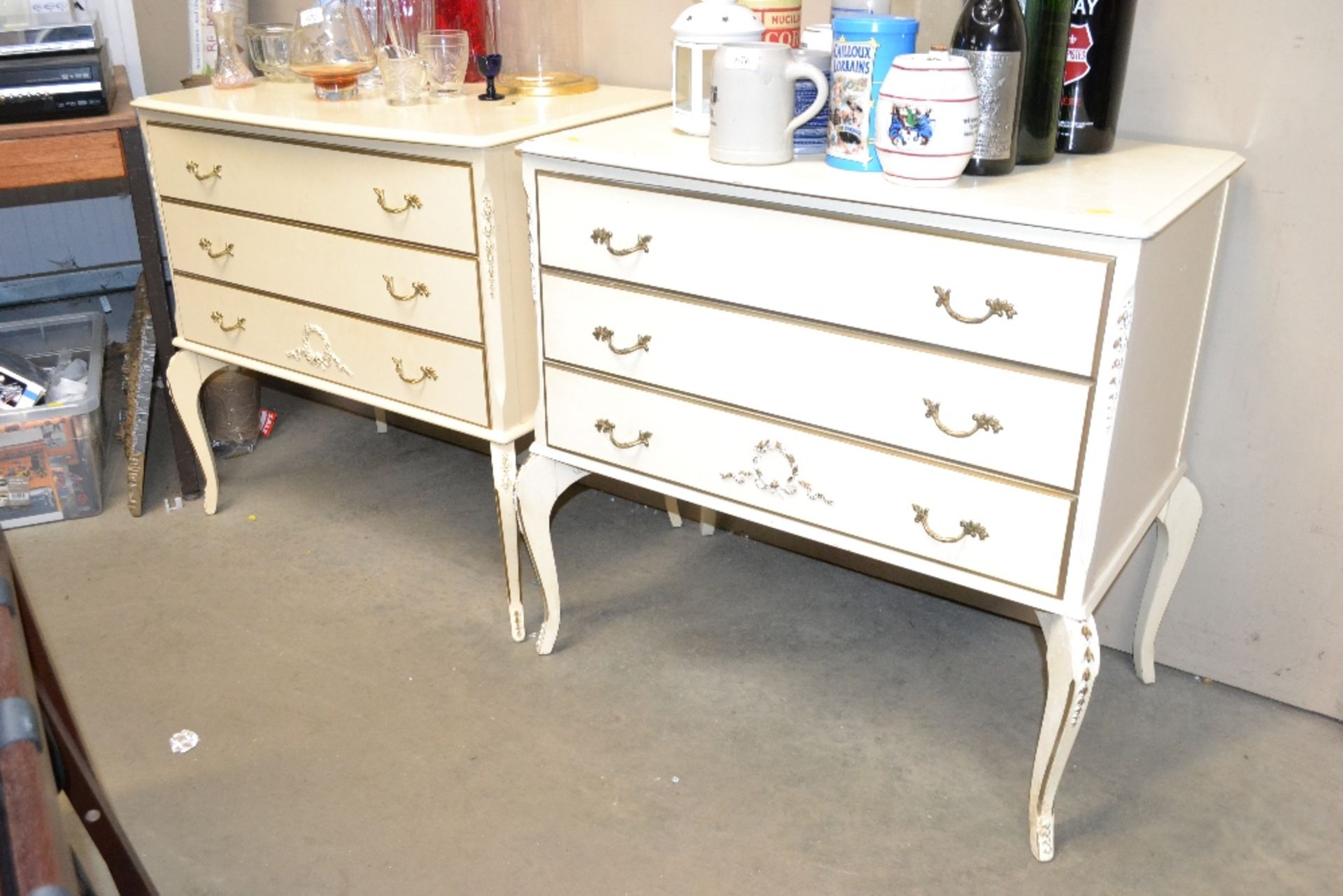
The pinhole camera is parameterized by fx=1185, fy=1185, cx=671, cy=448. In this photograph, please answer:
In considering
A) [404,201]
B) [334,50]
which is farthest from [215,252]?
[404,201]

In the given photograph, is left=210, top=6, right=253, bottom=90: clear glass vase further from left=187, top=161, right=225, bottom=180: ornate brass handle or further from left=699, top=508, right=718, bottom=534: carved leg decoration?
left=699, top=508, right=718, bottom=534: carved leg decoration

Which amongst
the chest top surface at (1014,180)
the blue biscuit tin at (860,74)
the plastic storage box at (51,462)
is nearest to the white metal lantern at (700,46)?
the chest top surface at (1014,180)

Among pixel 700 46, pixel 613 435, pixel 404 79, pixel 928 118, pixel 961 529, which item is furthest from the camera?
pixel 404 79

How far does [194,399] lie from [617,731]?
45.0 inches

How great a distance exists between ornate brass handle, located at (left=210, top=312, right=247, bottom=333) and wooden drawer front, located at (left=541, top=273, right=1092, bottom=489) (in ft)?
2.32

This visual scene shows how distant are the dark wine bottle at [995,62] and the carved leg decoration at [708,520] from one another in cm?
105

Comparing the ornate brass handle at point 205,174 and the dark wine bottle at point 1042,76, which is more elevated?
the dark wine bottle at point 1042,76

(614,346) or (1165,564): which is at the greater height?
(614,346)

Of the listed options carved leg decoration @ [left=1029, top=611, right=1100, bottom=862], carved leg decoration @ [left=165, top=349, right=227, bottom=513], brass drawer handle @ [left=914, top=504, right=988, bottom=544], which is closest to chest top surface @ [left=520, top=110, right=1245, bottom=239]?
brass drawer handle @ [left=914, top=504, right=988, bottom=544]

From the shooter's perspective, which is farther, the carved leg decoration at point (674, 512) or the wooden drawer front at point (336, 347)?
the carved leg decoration at point (674, 512)

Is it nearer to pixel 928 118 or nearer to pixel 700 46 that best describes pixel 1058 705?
pixel 928 118

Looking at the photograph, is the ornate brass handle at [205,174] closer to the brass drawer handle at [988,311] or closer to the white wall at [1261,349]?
the white wall at [1261,349]

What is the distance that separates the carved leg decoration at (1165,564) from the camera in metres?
1.70

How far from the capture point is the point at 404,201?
1745 millimetres
